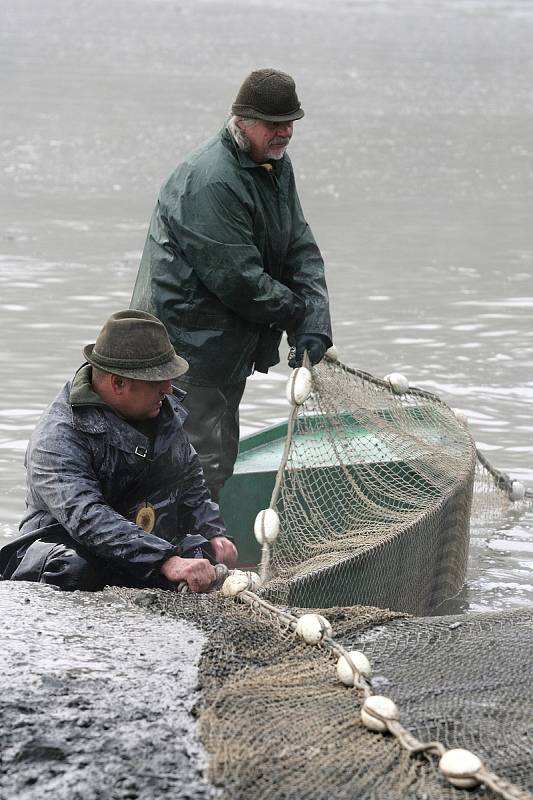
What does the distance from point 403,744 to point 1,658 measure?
1168 mm

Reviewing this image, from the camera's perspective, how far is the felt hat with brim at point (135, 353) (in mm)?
4539

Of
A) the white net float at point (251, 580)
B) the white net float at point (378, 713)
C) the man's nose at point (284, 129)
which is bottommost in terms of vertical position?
the white net float at point (378, 713)

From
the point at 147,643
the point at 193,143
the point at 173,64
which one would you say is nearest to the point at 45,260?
the point at 193,143

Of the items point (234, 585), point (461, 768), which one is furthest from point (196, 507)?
point (461, 768)

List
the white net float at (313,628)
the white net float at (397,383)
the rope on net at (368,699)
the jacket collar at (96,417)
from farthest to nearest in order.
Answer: the white net float at (397,383), the jacket collar at (96,417), the white net float at (313,628), the rope on net at (368,699)

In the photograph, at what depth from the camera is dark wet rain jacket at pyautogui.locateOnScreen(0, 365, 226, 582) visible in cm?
440

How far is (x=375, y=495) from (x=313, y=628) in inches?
104

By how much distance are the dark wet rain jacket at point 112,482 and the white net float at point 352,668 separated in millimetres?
948

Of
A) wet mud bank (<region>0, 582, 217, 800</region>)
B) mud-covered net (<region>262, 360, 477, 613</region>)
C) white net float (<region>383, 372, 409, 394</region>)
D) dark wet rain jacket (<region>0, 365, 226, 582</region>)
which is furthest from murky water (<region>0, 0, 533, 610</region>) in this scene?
wet mud bank (<region>0, 582, 217, 800</region>)

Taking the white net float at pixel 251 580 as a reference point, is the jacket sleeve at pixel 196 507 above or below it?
above

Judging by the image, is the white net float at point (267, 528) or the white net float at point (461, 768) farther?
the white net float at point (267, 528)

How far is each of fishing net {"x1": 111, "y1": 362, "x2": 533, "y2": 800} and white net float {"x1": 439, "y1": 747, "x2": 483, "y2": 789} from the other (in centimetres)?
2

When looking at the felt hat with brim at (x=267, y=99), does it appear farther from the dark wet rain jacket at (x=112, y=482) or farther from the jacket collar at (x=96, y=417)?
the jacket collar at (x=96, y=417)

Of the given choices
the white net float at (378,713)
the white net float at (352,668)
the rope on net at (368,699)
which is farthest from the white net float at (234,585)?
the white net float at (378,713)
